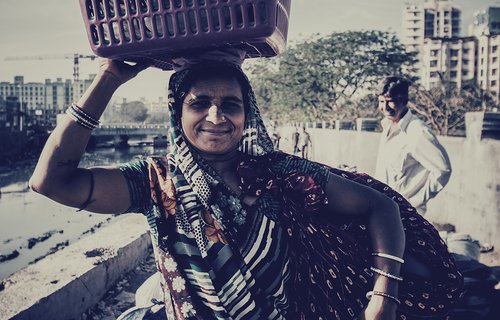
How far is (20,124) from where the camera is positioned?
49656 mm

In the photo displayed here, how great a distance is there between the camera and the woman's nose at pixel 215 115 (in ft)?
4.25

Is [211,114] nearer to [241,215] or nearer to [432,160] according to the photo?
[241,215]

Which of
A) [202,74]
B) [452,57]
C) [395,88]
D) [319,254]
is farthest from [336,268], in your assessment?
[452,57]

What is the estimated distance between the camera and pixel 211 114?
1298 mm

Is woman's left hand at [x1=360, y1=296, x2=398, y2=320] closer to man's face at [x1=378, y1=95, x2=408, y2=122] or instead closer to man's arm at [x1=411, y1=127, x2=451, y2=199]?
man's arm at [x1=411, y1=127, x2=451, y2=199]

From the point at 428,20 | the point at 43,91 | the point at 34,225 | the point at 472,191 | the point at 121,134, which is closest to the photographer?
the point at 472,191

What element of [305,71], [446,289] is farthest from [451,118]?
[305,71]

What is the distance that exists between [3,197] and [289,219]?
18.6m

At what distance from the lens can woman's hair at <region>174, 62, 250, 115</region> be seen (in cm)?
131

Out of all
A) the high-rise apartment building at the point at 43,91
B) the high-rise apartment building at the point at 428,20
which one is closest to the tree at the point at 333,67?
the high-rise apartment building at the point at 428,20

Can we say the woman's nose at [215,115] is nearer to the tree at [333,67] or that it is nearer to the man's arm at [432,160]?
the man's arm at [432,160]

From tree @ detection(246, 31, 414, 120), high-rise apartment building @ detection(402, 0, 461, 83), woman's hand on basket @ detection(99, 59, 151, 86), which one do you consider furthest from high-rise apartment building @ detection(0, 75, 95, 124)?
woman's hand on basket @ detection(99, 59, 151, 86)

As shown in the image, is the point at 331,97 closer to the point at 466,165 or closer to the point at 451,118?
the point at 451,118

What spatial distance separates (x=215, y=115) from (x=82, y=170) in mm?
418
